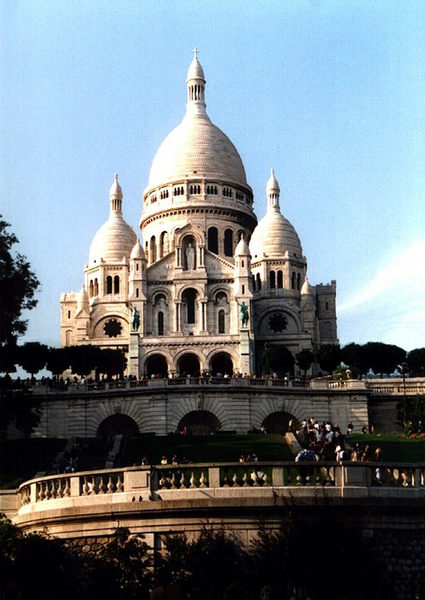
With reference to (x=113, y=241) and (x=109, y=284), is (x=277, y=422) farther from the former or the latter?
(x=113, y=241)

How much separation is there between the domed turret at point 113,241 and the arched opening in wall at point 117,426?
50174 millimetres

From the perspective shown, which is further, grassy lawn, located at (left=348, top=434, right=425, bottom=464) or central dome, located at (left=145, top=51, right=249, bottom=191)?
central dome, located at (left=145, top=51, right=249, bottom=191)

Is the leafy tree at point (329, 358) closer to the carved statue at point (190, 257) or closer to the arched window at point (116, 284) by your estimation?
the carved statue at point (190, 257)

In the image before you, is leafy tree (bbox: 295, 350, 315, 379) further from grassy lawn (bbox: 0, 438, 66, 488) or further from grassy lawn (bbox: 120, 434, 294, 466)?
grassy lawn (bbox: 0, 438, 66, 488)

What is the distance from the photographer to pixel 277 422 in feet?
209

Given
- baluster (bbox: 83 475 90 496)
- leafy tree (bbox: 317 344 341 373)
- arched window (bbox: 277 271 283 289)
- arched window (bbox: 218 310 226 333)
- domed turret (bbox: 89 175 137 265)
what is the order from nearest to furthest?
baluster (bbox: 83 475 90 496), leafy tree (bbox: 317 344 341 373), arched window (bbox: 218 310 226 333), arched window (bbox: 277 271 283 289), domed turret (bbox: 89 175 137 265)

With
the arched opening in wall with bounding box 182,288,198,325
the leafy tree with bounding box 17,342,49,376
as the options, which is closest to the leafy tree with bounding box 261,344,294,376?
the arched opening in wall with bounding box 182,288,198,325

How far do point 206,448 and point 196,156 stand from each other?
76907 mm

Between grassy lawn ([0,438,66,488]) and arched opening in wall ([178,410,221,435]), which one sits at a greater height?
arched opening in wall ([178,410,221,435])

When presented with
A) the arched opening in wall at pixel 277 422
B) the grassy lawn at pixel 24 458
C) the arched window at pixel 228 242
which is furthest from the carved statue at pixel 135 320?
the grassy lawn at pixel 24 458

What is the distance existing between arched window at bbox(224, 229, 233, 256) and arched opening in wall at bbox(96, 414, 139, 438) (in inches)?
2042

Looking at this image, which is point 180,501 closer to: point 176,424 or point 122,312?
point 176,424

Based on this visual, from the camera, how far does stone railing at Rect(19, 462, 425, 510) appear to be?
21484 mm

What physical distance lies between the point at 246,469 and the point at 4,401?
23660 mm
